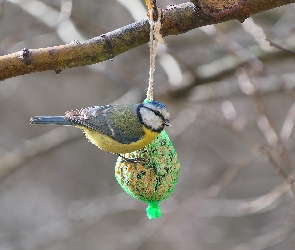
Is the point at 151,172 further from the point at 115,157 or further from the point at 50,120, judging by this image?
the point at 115,157

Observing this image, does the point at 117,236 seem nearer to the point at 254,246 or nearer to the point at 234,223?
the point at 234,223

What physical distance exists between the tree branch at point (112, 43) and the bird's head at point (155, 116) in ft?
1.11

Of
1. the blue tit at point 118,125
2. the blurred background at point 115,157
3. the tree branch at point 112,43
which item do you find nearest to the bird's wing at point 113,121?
Result: the blue tit at point 118,125

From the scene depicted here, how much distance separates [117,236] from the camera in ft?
18.8

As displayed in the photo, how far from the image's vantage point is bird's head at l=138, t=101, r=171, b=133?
1716 millimetres

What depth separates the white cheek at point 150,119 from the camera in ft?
5.71

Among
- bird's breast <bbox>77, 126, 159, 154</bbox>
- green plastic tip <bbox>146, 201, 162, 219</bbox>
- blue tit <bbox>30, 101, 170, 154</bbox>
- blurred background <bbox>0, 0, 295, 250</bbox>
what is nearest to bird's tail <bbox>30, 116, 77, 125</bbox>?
blue tit <bbox>30, 101, 170, 154</bbox>

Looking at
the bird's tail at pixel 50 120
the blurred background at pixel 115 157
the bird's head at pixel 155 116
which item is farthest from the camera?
the blurred background at pixel 115 157

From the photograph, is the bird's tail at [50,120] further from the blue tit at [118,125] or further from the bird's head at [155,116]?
the bird's head at [155,116]

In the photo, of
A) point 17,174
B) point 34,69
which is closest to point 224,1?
point 34,69

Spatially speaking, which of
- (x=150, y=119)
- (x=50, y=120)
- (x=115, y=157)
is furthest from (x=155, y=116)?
(x=115, y=157)

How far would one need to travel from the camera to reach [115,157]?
20.2 ft

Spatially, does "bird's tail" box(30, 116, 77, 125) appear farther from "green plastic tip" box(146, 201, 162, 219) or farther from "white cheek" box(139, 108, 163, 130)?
"green plastic tip" box(146, 201, 162, 219)

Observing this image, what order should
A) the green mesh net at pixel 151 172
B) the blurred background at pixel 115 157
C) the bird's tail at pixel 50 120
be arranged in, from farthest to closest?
the blurred background at pixel 115 157 < the green mesh net at pixel 151 172 < the bird's tail at pixel 50 120
